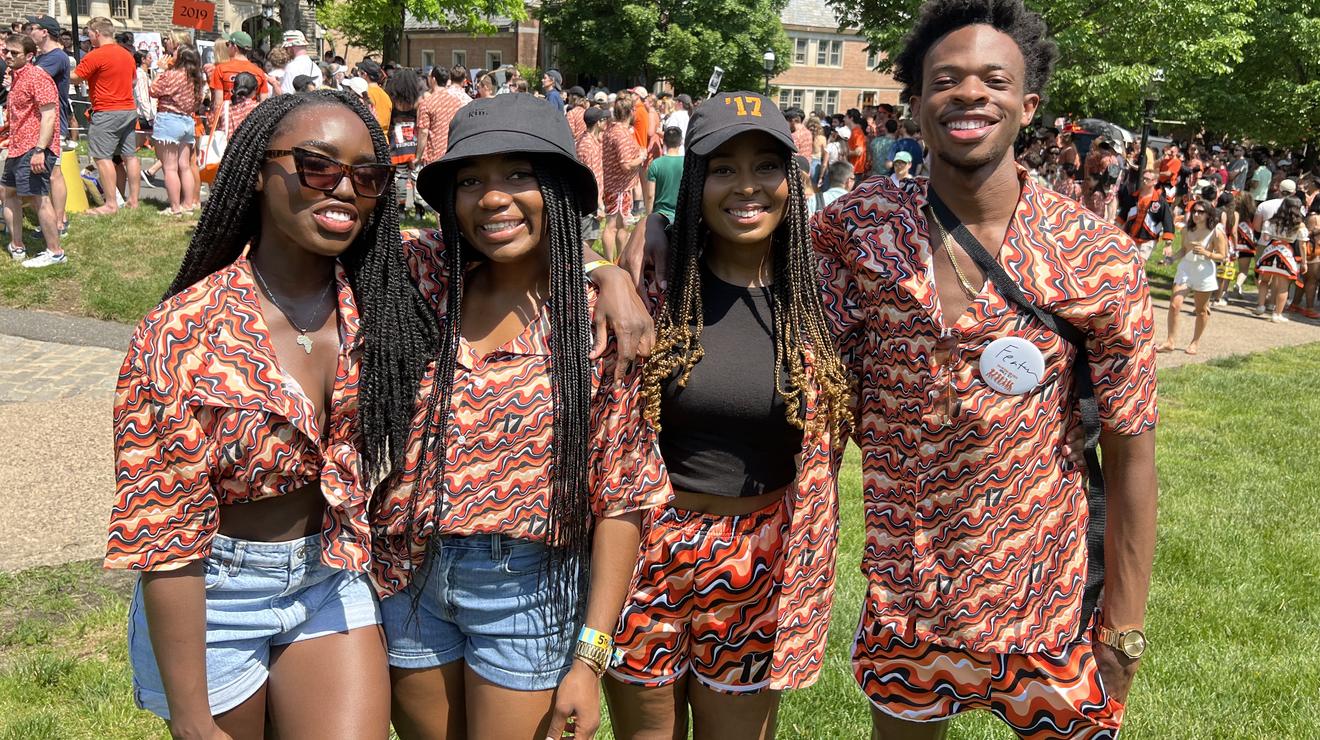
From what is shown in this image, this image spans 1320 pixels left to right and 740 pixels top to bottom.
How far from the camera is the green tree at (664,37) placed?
1715 inches

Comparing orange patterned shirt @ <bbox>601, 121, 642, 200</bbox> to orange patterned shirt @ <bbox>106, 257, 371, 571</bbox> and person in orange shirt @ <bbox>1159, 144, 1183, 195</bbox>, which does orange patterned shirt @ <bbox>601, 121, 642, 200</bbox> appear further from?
person in orange shirt @ <bbox>1159, 144, 1183, 195</bbox>

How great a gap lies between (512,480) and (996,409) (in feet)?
3.71

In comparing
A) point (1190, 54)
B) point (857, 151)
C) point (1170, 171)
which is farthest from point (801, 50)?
point (857, 151)

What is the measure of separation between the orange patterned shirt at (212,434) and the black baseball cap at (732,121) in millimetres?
1023

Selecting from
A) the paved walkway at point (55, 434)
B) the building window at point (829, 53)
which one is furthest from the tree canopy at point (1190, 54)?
the building window at point (829, 53)

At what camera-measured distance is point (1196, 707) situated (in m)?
3.99

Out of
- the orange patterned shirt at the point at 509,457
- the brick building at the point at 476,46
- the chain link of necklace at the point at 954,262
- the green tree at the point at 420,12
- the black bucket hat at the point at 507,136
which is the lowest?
the orange patterned shirt at the point at 509,457

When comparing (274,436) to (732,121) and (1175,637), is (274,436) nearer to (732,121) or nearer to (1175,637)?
(732,121)

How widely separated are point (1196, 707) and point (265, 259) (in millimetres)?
3714

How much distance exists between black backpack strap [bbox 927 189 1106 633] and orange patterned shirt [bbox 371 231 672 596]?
2.77 feet

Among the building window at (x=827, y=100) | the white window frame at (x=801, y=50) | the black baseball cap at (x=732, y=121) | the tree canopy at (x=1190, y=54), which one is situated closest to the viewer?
the black baseball cap at (x=732, y=121)

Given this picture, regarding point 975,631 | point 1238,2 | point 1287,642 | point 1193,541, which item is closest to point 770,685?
point 975,631

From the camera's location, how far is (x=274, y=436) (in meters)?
2.21

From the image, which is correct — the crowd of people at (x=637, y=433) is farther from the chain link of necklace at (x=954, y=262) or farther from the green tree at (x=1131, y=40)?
the green tree at (x=1131, y=40)
